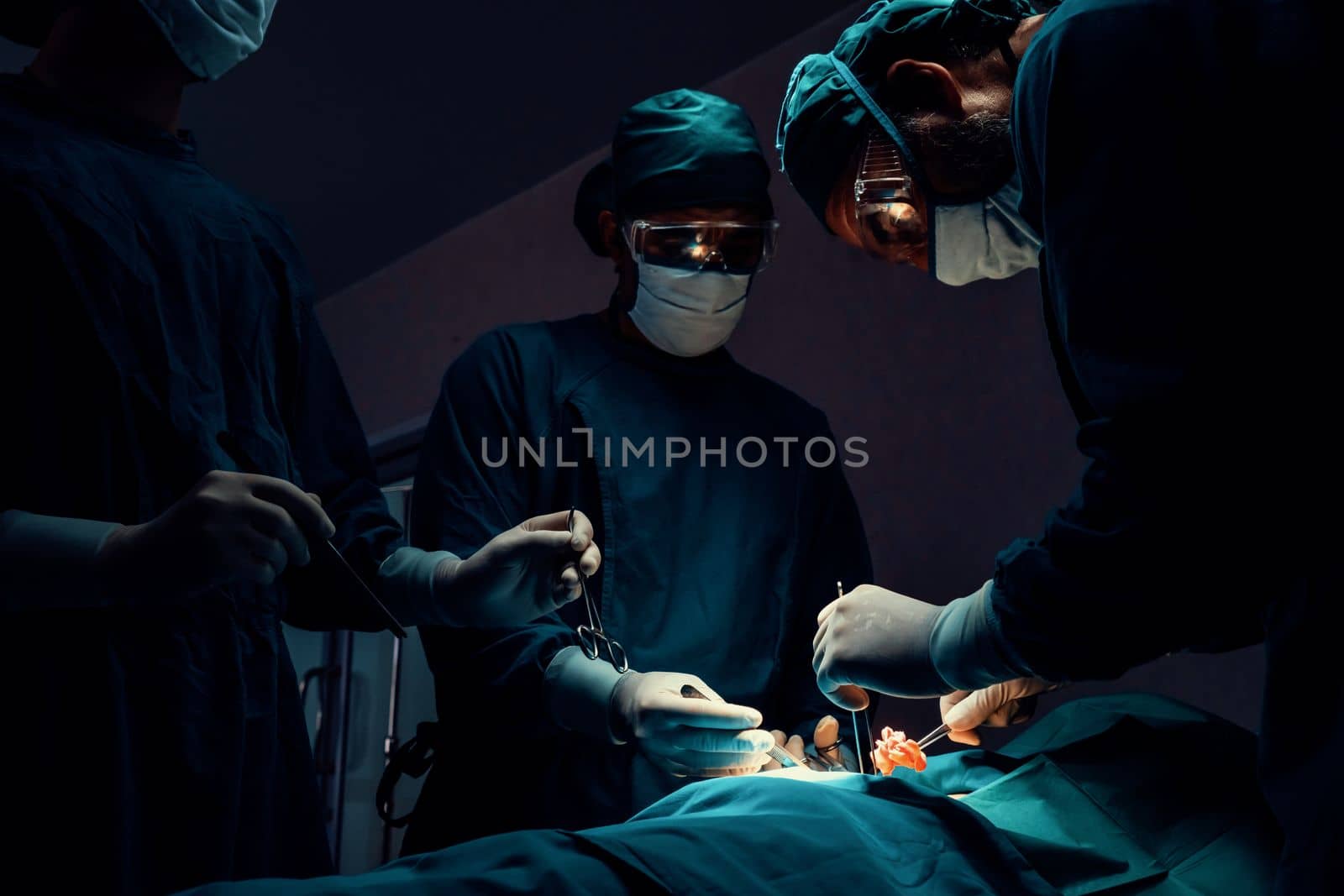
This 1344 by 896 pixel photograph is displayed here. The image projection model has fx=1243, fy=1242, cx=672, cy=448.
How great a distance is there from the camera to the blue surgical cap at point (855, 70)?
1.57 m

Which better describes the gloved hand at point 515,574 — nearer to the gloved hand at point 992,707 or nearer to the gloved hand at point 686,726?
the gloved hand at point 686,726

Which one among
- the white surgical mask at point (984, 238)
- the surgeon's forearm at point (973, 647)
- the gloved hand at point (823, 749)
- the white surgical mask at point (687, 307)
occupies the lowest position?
the gloved hand at point (823, 749)

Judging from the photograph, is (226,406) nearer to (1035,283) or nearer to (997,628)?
(997,628)

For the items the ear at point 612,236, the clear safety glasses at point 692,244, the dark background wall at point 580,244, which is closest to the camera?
the clear safety glasses at point 692,244

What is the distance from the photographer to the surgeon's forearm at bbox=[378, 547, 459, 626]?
1769 millimetres

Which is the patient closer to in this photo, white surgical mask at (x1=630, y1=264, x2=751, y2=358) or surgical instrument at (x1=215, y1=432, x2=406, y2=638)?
surgical instrument at (x1=215, y1=432, x2=406, y2=638)

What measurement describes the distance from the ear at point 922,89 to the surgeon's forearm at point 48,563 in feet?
3.60

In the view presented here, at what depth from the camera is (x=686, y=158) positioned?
2271mm

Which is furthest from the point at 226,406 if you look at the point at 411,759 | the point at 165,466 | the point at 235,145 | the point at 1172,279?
the point at 235,145

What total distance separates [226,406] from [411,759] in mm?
717

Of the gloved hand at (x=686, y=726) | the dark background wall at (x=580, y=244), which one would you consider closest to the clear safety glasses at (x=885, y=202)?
the gloved hand at (x=686, y=726)

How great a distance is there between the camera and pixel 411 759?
6.75ft

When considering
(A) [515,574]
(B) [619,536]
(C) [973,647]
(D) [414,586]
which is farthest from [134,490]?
(C) [973,647]

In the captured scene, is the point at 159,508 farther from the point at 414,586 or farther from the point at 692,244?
the point at 692,244
